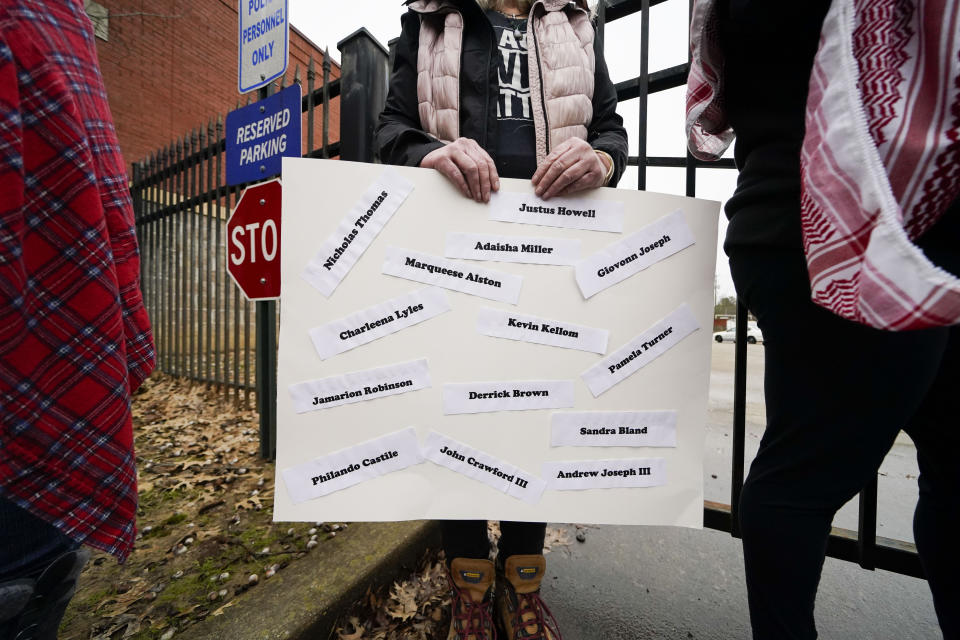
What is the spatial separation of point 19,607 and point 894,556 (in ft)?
6.53

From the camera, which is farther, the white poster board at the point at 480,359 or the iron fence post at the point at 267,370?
the iron fence post at the point at 267,370

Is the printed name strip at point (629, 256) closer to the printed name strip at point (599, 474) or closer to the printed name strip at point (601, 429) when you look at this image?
the printed name strip at point (601, 429)

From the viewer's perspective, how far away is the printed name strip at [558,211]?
1084 mm

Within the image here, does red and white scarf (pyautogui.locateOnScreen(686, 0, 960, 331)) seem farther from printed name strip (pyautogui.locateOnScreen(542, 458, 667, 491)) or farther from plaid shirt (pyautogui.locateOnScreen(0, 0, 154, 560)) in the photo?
plaid shirt (pyautogui.locateOnScreen(0, 0, 154, 560))

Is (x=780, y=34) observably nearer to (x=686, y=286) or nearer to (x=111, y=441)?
(x=686, y=286)

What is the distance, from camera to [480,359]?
1.09 meters

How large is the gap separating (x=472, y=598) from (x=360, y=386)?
74 centimetres

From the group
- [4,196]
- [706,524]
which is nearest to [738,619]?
[706,524]

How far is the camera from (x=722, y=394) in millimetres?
5473

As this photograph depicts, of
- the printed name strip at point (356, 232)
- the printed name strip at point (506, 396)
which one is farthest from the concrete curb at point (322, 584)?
the printed name strip at point (356, 232)

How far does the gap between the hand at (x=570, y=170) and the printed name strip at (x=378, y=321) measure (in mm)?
372

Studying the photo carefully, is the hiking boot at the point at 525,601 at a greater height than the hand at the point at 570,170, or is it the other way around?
the hand at the point at 570,170

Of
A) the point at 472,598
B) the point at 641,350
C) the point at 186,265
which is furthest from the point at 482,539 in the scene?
the point at 186,265

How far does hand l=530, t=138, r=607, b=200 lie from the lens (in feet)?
3.41
